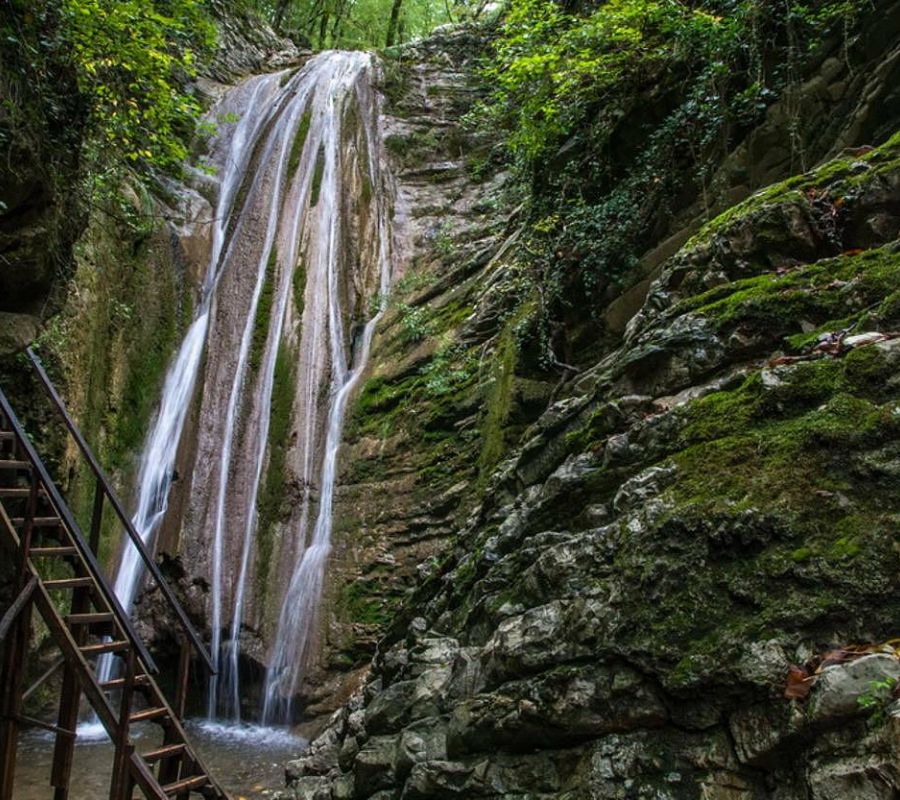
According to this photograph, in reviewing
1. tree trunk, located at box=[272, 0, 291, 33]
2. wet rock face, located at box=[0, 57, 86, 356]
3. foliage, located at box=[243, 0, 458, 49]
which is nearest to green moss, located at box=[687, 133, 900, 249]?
wet rock face, located at box=[0, 57, 86, 356]

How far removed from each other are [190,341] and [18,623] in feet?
24.4

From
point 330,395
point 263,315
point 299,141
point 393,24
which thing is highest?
point 393,24

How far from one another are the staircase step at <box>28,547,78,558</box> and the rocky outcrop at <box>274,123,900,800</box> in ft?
8.45

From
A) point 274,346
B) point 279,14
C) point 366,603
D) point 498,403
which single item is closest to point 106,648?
point 366,603

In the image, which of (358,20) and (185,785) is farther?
(358,20)

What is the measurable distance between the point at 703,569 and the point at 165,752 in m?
4.48

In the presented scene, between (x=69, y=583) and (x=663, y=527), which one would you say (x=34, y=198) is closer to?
(x=69, y=583)

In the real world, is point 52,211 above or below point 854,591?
above

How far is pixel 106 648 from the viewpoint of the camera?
17.7 feet

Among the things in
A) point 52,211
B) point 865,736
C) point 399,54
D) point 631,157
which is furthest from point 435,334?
point 399,54

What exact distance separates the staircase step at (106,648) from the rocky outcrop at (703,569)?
1.72m

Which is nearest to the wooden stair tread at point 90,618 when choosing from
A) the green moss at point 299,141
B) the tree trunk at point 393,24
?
the green moss at point 299,141

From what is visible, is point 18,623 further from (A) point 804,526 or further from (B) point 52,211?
(A) point 804,526

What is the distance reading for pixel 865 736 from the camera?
2328 millimetres
